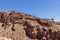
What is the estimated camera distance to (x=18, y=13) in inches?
2276

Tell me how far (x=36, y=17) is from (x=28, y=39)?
9.49 metres

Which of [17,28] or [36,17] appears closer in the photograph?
[17,28]

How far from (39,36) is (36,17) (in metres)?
8.38

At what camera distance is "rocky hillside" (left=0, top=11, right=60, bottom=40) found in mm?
50219

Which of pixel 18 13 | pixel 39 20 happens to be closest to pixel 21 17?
pixel 18 13

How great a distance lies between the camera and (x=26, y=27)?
54.0 meters

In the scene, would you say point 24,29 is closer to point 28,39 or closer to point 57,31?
point 28,39

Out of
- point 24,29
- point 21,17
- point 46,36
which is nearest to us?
point 46,36

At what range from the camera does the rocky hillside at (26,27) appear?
50.2 m

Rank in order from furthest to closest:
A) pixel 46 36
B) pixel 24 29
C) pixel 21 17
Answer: pixel 21 17, pixel 24 29, pixel 46 36

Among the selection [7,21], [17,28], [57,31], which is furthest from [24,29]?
[57,31]

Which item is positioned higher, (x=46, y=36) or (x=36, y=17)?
(x=36, y=17)

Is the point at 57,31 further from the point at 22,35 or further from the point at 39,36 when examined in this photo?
the point at 22,35

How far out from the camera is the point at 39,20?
5662 centimetres
